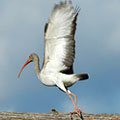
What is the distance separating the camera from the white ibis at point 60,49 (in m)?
11.9

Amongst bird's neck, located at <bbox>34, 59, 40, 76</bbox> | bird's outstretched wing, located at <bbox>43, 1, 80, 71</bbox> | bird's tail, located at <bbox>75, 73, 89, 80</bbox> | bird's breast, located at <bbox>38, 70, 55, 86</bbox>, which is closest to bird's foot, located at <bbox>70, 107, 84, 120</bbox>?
bird's tail, located at <bbox>75, 73, 89, 80</bbox>

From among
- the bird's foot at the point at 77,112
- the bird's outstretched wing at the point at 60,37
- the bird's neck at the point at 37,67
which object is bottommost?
the bird's foot at the point at 77,112

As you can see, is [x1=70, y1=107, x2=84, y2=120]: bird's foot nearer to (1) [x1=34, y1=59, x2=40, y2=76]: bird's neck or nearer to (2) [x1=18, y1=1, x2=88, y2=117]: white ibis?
(2) [x1=18, y1=1, x2=88, y2=117]: white ibis

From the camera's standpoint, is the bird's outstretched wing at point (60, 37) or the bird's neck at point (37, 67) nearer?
the bird's outstretched wing at point (60, 37)

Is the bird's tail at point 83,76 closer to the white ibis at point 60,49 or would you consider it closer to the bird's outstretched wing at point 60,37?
the white ibis at point 60,49

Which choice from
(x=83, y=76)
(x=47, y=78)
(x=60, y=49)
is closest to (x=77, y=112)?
(x=83, y=76)

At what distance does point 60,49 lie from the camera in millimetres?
12086

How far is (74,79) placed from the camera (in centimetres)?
1187

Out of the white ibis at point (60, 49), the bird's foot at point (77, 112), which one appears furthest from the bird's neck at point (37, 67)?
the bird's foot at point (77, 112)

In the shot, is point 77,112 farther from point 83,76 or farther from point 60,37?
point 60,37

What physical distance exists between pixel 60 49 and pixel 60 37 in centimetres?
35

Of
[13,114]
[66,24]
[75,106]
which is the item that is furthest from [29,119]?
[66,24]

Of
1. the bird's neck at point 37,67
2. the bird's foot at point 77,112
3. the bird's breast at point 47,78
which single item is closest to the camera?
the bird's foot at point 77,112

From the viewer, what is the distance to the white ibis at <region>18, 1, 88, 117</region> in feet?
39.0
